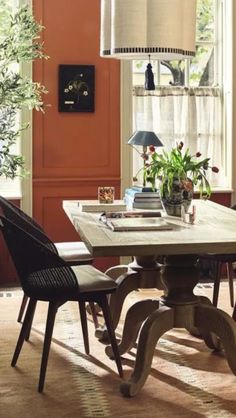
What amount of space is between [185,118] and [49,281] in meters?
3.12

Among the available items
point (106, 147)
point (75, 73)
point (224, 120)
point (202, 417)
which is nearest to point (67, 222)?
point (106, 147)

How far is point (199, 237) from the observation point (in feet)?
10.8

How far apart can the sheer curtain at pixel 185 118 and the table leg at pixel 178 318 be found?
2.59 metres

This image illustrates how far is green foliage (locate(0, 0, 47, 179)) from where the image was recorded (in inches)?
203

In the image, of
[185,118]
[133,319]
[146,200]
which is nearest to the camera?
[133,319]

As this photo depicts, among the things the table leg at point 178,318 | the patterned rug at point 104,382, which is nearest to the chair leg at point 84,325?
the patterned rug at point 104,382

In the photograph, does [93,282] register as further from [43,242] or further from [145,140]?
[145,140]

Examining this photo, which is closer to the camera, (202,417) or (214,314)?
(202,417)

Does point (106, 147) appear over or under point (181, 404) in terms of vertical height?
over

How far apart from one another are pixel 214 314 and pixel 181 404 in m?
0.50

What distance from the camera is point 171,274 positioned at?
365 cm

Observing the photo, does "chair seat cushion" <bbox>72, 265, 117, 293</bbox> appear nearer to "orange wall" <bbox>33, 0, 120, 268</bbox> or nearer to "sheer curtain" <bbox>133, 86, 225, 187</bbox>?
"orange wall" <bbox>33, 0, 120, 268</bbox>

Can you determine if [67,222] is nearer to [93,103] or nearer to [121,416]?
[93,103]

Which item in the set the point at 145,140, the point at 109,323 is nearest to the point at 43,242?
the point at 109,323
